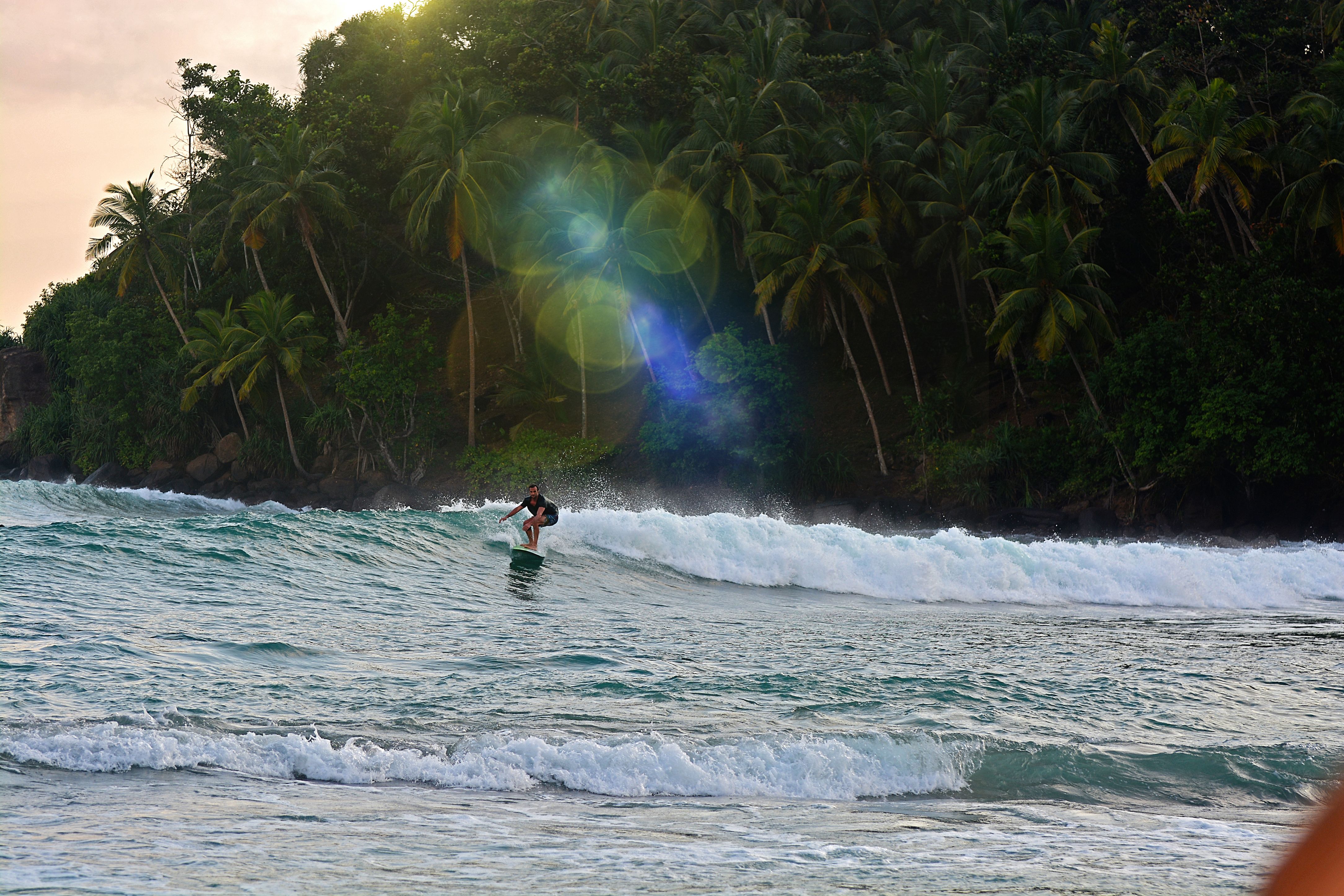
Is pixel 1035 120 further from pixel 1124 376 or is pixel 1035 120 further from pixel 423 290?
pixel 423 290

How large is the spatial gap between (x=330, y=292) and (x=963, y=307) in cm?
2562

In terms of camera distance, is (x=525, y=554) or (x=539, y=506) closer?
(x=525, y=554)

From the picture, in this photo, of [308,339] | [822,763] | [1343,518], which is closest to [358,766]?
[822,763]

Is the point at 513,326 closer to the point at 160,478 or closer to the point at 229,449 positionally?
the point at 229,449

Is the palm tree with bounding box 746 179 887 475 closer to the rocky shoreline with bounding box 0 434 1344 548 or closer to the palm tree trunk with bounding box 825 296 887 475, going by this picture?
the palm tree trunk with bounding box 825 296 887 475

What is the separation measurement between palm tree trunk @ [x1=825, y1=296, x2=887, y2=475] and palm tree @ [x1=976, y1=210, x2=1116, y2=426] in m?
5.62

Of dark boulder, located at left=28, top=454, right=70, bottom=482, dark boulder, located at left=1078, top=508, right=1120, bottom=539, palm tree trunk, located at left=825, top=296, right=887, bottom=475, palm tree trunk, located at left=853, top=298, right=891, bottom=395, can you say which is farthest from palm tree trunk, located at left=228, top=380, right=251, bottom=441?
dark boulder, located at left=1078, top=508, right=1120, bottom=539

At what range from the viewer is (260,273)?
155 ft

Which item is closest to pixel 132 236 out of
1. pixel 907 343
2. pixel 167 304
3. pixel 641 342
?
pixel 167 304

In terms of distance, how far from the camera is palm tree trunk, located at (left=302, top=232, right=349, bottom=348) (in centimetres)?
4419

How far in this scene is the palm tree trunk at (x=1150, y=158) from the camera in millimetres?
31266

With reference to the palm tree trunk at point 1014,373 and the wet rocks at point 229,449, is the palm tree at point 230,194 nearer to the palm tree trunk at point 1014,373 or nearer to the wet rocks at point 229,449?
the wet rocks at point 229,449

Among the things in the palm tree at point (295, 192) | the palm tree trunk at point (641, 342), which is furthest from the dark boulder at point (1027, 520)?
the palm tree at point (295, 192)

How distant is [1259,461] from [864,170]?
16513 mm
